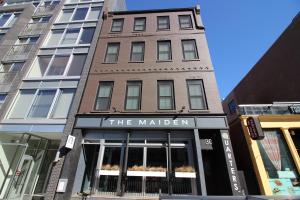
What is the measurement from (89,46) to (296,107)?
1561cm

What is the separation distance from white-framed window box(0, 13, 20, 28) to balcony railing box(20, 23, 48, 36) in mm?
2123

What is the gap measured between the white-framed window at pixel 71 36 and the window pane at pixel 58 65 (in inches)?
57.8

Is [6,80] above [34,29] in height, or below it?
below

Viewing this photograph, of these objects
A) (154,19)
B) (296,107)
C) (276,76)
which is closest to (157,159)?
(296,107)

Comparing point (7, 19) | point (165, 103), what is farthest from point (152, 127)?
point (7, 19)

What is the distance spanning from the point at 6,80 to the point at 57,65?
4.08 m

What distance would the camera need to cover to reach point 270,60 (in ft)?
59.2

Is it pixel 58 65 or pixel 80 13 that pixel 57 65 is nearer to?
pixel 58 65

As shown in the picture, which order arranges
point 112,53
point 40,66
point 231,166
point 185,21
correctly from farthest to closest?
point 185,21 < point 40,66 < point 112,53 < point 231,166

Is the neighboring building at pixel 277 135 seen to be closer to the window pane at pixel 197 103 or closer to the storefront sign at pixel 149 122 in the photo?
the window pane at pixel 197 103

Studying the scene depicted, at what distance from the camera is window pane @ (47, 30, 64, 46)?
52.0 feet

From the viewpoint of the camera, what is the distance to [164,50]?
1397cm

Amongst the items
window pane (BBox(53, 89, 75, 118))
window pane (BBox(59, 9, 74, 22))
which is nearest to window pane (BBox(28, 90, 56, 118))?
window pane (BBox(53, 89, 75, 118))

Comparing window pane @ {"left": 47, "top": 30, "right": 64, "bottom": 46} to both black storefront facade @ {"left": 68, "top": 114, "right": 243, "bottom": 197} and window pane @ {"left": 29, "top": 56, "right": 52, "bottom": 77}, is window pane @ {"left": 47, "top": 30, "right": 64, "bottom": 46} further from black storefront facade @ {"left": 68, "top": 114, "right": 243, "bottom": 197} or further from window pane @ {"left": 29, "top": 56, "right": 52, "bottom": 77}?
black storefront facade @ {"left": 68, "top": 114, "right": 243, "bottom": 197}
